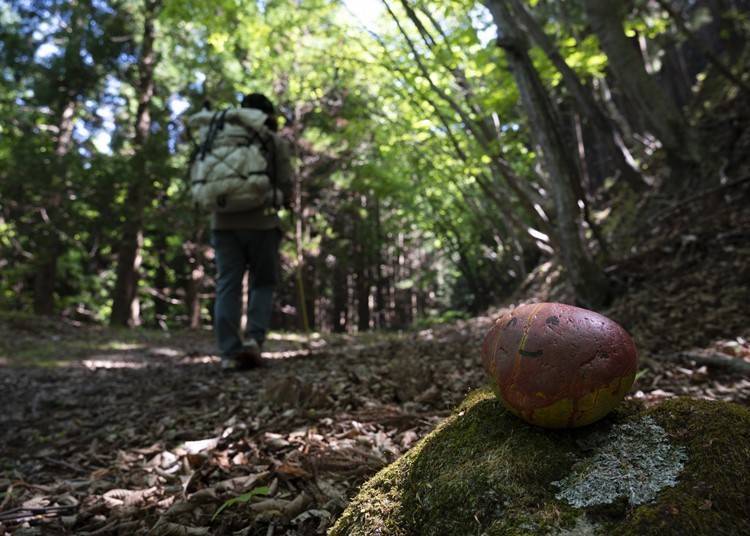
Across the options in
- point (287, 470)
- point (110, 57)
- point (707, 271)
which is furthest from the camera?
point (110, 57)

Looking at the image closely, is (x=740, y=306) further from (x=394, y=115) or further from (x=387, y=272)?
(x=387, y=272)

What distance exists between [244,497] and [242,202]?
303cm

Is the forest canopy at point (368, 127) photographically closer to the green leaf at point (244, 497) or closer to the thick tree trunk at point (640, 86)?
the thick tree trunk at point (640, 86)

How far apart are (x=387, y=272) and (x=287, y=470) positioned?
19.4m

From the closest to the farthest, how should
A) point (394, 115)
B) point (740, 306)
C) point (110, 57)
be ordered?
point (740, 306), point (394, 115), point (110, 57)

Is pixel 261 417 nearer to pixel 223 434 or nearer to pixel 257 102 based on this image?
pixel 223 434

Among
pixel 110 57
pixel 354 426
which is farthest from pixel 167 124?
pixel 354 426

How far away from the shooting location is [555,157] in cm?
456

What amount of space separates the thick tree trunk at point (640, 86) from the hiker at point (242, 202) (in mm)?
3911

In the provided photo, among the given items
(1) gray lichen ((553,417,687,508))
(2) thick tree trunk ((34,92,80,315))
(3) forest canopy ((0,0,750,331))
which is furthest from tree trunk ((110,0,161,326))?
(1) gray lichen ((553,417,687,508))

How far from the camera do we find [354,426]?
2.43 meters

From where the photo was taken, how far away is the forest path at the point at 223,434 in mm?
1748

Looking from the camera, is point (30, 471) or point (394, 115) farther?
point (394, 115)

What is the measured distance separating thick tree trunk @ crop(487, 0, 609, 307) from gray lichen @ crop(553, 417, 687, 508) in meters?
3.61
